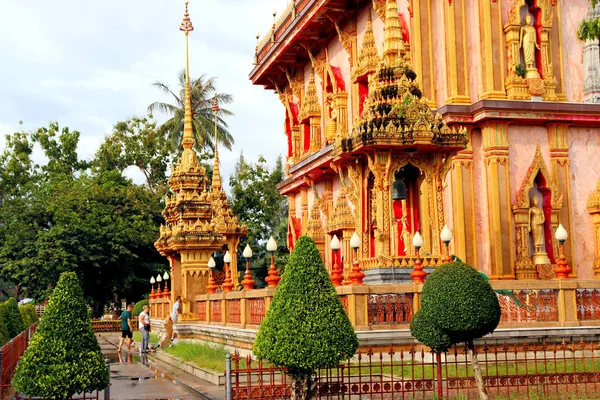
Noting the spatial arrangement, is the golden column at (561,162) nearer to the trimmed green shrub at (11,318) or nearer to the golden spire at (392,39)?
the golden spire at (392,39)

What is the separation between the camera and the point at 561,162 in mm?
23859

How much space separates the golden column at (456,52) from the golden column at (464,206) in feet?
4.77

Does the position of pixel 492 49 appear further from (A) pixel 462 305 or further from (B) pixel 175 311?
(A) pixel 462 305

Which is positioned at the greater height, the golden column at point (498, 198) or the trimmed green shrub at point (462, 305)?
the golden column at point (498, 198)

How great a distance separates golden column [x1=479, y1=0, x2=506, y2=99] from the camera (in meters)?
23.3

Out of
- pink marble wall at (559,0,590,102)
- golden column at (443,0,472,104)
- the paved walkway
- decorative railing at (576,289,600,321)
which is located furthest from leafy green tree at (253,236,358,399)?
pink marble wall at (559,0,590,102)

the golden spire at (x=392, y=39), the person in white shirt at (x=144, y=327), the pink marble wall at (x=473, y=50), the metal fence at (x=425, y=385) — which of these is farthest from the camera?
the person in white shirt at (x=144, y=327)

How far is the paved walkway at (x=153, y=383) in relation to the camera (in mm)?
16047

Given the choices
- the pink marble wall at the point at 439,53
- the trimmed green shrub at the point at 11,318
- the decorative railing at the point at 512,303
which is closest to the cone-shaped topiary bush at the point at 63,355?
the decorative railing at the point at 512,303

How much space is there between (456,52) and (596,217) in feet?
18.8

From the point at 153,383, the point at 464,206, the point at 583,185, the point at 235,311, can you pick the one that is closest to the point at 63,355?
the point at 153,383

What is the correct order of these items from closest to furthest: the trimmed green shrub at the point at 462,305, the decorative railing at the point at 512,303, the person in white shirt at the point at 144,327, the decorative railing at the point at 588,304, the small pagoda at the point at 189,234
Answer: the trimmed green shrub at the point at 462,305, the decorative railing at the point at 512,303, the decorative railing at the point at 588,304, the small pagoda at the point at 189,234, the person in white shirt at the point at 144,327

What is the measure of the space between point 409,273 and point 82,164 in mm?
45241

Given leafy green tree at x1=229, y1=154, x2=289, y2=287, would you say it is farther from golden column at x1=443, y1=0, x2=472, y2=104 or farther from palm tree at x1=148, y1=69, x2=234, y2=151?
golden column at x1=443, y1=0, x2=472, y2=104
